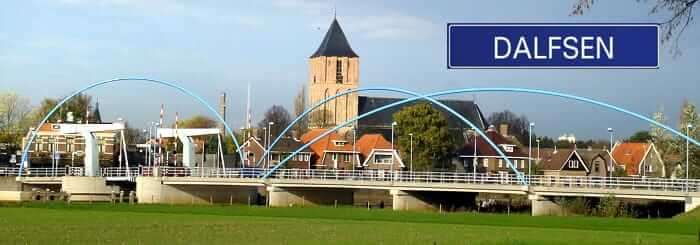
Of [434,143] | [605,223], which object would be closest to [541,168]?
[434,143]

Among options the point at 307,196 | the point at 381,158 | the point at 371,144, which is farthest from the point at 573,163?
the point at 307,196

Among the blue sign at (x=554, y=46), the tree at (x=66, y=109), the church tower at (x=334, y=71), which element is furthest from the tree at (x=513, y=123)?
the blue sign at (x=554, y=46)

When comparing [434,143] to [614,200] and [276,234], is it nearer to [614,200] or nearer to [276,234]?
[614,200]

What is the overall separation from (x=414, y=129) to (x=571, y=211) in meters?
32.5

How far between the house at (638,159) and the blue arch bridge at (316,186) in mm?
33020

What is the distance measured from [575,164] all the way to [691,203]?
43950mm

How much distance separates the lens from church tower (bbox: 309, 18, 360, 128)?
163 meters

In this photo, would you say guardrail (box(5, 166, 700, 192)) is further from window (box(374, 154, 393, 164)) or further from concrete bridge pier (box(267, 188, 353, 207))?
window (box(374, 154, 393, 164))

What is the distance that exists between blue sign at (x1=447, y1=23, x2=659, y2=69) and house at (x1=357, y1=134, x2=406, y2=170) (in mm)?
78551

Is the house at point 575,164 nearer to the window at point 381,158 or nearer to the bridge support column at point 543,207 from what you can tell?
the window at point 381,158

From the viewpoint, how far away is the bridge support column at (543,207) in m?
55.7

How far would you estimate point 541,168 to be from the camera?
97.4 meters

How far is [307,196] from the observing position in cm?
6762

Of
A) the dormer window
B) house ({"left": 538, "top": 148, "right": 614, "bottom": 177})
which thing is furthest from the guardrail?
the dormer window
